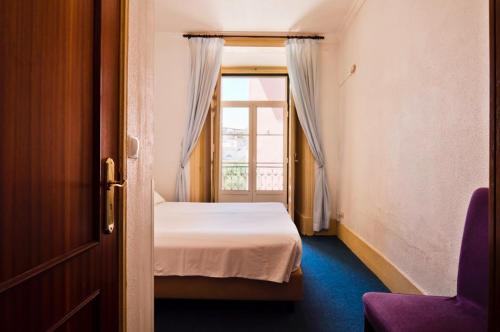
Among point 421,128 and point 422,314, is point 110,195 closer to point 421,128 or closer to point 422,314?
point 422,314

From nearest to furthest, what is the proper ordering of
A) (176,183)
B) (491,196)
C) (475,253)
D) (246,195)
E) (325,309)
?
(491,196), (475,253), (325,309), (176,183), (246,195)

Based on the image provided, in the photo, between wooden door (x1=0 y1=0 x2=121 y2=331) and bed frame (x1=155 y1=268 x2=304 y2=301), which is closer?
wooden door (x1=0 y1=0 x2=121 y2=331)

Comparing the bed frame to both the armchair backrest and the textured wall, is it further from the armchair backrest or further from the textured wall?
the armchair backrest

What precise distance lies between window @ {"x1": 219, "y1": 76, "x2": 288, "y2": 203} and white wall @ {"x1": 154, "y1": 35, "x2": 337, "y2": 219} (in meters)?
0.94

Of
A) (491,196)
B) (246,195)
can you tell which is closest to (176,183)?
(246,195)

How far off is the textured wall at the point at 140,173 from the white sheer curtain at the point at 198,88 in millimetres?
2836

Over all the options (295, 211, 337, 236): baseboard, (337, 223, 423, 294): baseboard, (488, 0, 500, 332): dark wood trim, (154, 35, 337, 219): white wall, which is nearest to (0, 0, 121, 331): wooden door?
(488, 0, 500, 332): dark wood trim

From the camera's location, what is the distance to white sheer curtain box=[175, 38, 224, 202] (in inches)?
155

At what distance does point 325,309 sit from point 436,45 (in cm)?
197

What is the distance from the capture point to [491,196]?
2.15 ft

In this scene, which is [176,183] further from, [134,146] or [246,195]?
[134,146]

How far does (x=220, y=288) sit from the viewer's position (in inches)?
75.9

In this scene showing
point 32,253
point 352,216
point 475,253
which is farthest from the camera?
point 352,216

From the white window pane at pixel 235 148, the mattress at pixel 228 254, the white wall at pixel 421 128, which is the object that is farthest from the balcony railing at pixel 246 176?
the mattress at pixel 228 254
